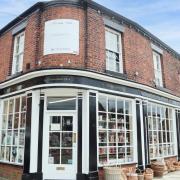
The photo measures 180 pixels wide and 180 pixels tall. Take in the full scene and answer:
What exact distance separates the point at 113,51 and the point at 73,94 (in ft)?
9.34

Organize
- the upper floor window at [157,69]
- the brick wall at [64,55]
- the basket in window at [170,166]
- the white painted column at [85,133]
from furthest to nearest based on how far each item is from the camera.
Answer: the upper floor window at [157,69] < the basket in window at [170,166] < the brick wall at [64,55] < the white painted column at [85,133]

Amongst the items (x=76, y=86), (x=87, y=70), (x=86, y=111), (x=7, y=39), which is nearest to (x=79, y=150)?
(x=86, y=111)

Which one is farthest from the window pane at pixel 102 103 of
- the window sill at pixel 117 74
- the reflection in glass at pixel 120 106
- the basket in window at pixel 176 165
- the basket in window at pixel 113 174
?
the basket in window at pixel 176 165

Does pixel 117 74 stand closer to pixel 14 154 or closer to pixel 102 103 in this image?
pixel 102 103

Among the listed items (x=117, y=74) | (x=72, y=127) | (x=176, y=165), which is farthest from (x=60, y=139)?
(x=176, y=165)

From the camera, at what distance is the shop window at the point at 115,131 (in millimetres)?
9766

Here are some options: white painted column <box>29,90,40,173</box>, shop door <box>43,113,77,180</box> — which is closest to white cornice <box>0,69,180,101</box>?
white painted column <box>29,90,40,173</box>

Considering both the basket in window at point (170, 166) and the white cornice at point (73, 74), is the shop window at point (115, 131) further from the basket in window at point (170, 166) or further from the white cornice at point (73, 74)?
the basket in window at point (170, 166)

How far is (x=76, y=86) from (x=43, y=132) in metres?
1.94

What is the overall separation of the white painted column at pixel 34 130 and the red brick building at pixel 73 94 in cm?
3

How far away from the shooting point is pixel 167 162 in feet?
41.3

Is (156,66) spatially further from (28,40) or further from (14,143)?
(14,143)

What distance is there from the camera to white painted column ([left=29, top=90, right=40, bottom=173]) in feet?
28.9

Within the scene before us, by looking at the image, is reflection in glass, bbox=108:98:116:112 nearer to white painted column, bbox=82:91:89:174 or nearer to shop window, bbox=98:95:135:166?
shop window, bbox=98:95:135:166
